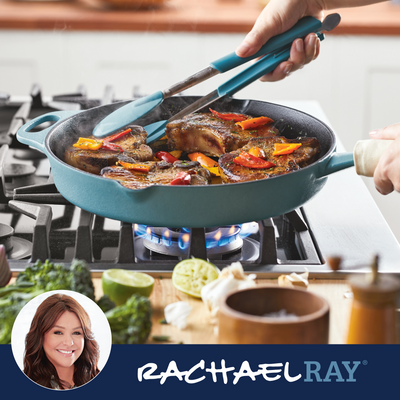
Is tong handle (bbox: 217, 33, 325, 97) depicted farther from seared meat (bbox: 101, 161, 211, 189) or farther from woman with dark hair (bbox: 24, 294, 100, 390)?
woman with dark hair (bbox: 24, 294, 100, 390)

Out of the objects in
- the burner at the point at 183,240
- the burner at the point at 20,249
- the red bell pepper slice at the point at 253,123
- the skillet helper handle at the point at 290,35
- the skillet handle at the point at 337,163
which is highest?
the skillet helper handle at the point at 290,35

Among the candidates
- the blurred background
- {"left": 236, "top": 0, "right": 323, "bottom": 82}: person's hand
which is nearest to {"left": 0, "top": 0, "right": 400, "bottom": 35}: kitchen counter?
the blurred background

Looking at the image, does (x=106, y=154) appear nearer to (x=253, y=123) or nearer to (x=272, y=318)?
(x=253, y=123)

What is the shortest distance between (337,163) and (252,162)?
0.29 m

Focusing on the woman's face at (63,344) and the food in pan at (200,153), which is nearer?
the woman's face at (63,344)

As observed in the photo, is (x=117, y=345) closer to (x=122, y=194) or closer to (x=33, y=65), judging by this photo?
(x=122, y=194)

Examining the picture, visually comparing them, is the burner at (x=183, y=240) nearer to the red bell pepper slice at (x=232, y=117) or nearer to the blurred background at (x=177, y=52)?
the red bell pepper slice at (x=232, y=117)

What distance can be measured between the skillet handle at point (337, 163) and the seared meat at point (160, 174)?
0.31 metres

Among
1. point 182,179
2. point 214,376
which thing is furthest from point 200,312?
point 182,179

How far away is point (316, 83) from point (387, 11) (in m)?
0.74

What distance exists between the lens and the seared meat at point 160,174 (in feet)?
4.53

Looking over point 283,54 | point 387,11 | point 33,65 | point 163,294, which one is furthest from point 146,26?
point 163,294

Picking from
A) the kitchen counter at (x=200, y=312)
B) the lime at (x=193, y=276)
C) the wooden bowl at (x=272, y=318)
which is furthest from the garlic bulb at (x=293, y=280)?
the wooden bowl at (x=272, y=318)

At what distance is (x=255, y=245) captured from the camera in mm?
1332
